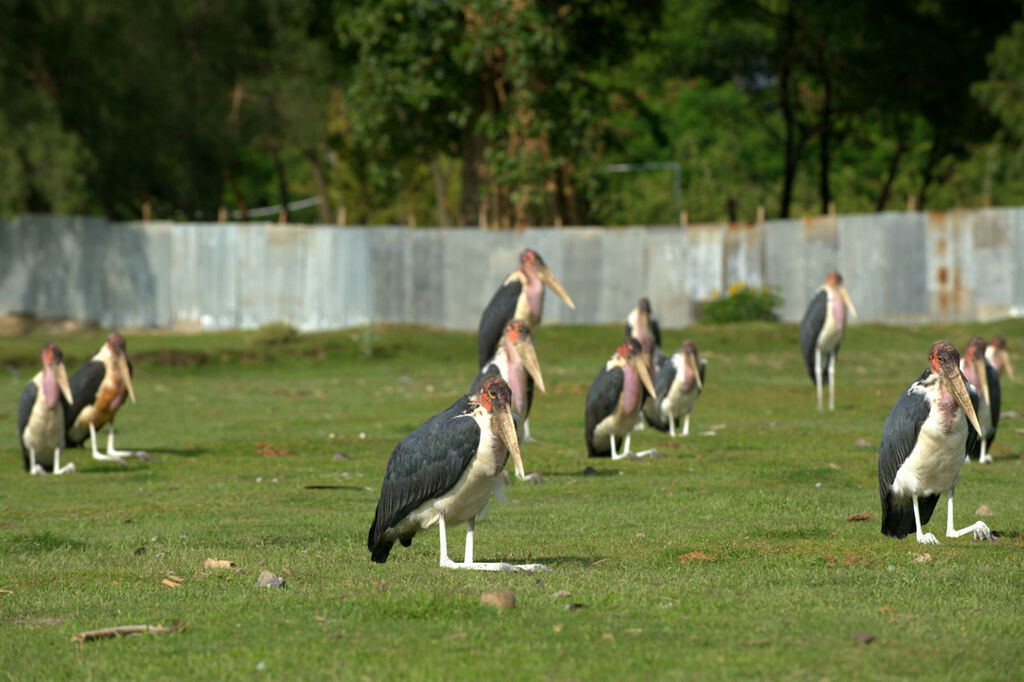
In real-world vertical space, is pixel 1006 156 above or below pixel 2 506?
above

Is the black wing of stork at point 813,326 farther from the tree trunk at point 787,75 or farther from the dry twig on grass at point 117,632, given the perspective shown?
the tree trunk at point 787,75

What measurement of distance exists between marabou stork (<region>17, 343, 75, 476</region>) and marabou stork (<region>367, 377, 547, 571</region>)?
718 centimetres

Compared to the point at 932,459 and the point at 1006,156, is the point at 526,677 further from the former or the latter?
the point at 1006,156

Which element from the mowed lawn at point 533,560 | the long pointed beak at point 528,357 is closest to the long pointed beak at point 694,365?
the mowed lawn at point 533,560

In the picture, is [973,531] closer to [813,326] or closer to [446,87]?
[813,326]

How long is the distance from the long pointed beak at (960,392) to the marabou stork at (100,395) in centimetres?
900

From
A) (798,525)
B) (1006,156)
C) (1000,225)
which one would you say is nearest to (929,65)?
(1006,156)

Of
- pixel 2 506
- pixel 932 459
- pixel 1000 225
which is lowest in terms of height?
pixel 2 506

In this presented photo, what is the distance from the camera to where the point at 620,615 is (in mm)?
6520

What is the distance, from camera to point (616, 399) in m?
13.6

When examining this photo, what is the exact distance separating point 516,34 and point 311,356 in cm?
976

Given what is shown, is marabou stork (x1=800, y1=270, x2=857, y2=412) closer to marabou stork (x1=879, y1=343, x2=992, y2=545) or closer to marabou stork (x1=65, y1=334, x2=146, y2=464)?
marabou stork (x1=65, y1=334, x2=146, y2=464)

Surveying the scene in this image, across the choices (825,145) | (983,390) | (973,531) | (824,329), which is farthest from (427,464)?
(825,145)

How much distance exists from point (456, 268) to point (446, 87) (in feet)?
17.2
